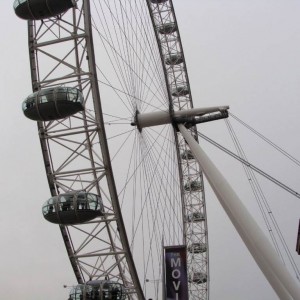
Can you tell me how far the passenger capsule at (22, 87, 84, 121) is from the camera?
1969 cm

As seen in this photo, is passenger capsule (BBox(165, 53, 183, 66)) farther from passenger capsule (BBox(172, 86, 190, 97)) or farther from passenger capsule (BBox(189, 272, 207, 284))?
passenger capsule (BBox(189, 272, 207, 284))

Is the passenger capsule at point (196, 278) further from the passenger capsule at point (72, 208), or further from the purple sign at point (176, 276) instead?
the passenger capsule at point (72, 208)

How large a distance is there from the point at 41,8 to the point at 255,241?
12.6 metres

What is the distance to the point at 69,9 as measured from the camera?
20.3 metres

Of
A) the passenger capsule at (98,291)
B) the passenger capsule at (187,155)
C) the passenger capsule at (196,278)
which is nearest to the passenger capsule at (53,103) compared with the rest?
the passenger capsule at (98,291)

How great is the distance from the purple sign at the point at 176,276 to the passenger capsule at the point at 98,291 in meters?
2.77

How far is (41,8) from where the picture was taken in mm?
20016

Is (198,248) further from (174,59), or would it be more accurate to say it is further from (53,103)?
(53,103)

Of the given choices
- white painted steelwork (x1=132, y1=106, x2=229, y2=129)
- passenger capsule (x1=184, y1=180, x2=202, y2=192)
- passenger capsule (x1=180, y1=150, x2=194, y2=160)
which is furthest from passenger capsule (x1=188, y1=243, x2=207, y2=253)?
white painted steelwork (x1=132, y1=106, x2=229, y2=129)

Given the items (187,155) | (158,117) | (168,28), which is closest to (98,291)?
(158,117)

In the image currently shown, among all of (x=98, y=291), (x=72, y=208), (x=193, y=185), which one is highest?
(x=193, y=185)

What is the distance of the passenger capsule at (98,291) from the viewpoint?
22.5 m

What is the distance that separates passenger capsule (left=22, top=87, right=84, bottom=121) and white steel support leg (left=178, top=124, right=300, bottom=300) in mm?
6279

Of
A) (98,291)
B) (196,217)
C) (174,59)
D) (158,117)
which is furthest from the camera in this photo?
(196,217)
